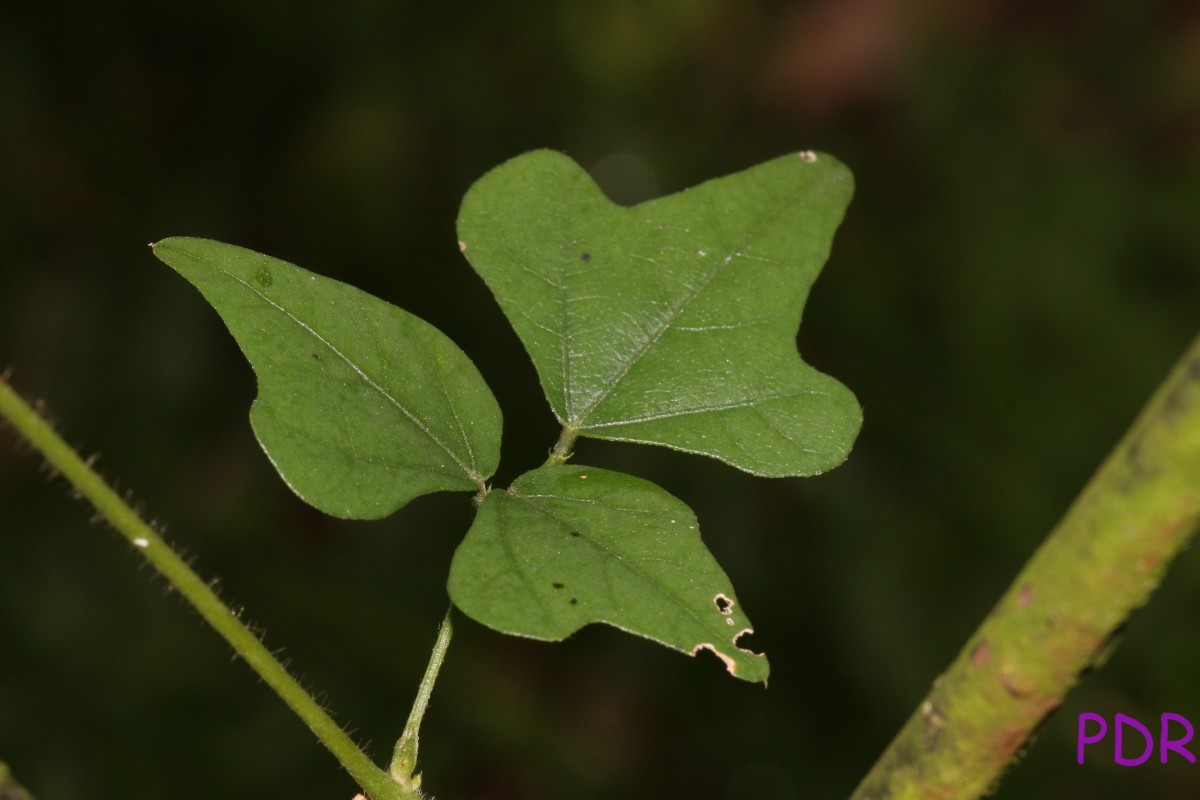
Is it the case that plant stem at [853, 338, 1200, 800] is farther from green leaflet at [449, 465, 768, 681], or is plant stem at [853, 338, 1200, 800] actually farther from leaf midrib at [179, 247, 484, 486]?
leaf midrib at [179, 247, 484, 486]

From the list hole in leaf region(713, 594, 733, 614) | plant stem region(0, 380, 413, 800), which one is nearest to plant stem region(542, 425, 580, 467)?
hole in leaf region(713, 594, 733, 614)

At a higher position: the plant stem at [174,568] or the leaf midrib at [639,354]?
the leaf midrib at [639,354]

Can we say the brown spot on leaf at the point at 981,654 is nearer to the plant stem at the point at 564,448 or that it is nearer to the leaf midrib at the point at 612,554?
the leaf midrib at the point at 612,554

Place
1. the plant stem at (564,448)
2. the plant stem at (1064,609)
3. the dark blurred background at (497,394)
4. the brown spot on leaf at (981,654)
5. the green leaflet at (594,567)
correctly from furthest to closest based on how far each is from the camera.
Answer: the dark blurred background at (497,394), the plant stem at (564,448), the green leaflet at (594,567), the brown spot on leaf at (981,654), the plant stem at (1064,609)

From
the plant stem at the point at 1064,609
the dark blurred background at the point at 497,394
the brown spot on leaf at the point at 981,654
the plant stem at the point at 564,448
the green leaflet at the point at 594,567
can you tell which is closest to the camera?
the plant stem at the point at 1064,609

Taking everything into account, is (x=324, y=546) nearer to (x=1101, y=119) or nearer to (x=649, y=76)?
(x=649, y=76)

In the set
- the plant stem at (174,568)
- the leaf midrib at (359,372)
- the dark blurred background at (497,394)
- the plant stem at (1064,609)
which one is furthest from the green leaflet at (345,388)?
the dark blurred background at (497,394)

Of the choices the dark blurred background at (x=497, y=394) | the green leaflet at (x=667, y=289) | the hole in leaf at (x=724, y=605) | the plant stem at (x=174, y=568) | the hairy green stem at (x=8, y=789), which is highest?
the green leaflet at (x=667, y=289)
